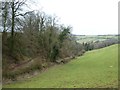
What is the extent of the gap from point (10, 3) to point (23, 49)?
39.7ft

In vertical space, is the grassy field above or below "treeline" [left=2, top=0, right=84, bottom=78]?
below

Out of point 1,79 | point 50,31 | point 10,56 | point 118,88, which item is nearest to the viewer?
point 118,88

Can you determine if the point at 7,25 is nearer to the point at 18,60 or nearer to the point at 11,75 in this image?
the point at 18,60

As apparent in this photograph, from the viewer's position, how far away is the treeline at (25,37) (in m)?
37.3

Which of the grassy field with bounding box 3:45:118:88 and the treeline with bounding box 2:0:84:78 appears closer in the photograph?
the grassy field with bounding box 3:45:118:88

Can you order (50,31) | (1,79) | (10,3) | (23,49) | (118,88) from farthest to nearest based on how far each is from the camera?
(50,31)
(23,49)
(10,3)
(1,79)
(118,88)

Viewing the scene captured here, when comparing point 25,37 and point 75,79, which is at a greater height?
point 25,37

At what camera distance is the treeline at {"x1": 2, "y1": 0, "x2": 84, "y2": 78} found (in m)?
37.3

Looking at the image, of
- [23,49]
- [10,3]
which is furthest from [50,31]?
[10,3]

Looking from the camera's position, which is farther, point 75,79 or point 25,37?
point 25,37

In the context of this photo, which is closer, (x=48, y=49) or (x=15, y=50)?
(x=15, y=50)

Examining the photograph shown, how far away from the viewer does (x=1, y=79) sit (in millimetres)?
29250

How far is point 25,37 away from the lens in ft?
141

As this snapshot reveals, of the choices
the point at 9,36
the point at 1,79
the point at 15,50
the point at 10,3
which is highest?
the point at 10,3
